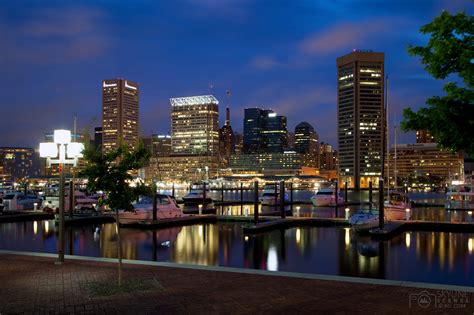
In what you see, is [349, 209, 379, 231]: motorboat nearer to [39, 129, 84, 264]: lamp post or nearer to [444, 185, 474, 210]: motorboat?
[39, 129, 84, 264]: lamp post

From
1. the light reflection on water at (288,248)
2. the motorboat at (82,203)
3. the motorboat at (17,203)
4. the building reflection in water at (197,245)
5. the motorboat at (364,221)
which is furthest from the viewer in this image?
the motorboat at (82,203)

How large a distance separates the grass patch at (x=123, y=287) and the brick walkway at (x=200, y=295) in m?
0.25

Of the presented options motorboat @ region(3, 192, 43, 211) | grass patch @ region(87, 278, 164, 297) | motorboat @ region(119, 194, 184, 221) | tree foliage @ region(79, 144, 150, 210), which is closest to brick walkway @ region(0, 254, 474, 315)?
grass patch @ region(87, 278, 164, 297)

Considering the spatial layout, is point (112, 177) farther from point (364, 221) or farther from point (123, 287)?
point (364, 221)

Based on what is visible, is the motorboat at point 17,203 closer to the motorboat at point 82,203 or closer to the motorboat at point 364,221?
the motorboat at point 82,203

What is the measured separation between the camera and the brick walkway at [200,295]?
11.1 metres

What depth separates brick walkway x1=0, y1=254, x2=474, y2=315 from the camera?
11102 millimetres

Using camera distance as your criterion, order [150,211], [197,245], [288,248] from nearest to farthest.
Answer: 1. [288,248]
2. [197,245]
3. [150,211]

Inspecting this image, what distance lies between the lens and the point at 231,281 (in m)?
14.2

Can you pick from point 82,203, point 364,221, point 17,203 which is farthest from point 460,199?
point 17,203

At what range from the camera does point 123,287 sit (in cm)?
1311

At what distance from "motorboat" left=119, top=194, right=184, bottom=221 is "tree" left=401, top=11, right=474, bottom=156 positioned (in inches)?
1297

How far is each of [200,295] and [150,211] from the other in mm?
31352

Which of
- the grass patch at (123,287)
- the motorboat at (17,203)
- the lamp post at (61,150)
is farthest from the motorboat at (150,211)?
the grass patch at (123,287)
